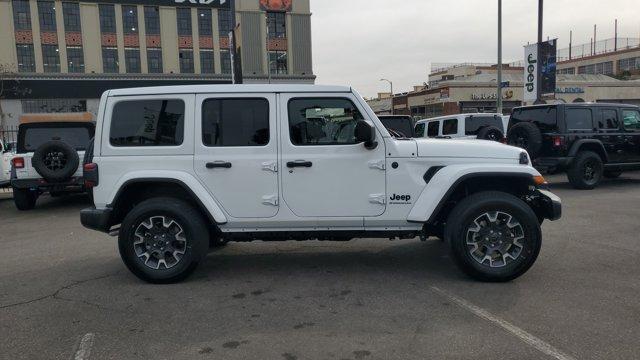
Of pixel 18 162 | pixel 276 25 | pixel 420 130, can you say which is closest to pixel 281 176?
pixel 18 162

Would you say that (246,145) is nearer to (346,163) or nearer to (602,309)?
(346,163)

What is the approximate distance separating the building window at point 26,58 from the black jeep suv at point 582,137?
137ft

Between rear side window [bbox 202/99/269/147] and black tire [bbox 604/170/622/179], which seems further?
black tire [bbox 604/170/622/179]

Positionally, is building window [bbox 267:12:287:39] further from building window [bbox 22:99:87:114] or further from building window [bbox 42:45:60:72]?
building window [bbox 42:45:60:72]

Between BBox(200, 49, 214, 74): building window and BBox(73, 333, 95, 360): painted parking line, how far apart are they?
43538 mm

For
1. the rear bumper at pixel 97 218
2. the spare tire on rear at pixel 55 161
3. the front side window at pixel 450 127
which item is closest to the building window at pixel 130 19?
the front side window at pixel 450 127

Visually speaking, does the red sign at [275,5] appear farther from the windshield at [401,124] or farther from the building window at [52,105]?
the windshield at [401,124]

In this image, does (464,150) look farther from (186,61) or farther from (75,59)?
(75,59)

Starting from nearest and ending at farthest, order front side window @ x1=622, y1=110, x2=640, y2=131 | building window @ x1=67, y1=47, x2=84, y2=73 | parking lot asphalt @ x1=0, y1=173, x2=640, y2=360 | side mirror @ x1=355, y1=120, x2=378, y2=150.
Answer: parking lot asphalt @ x1=0, y1=173, x2=640, y2=360
side mirror @ x1=355, y1=120, x2=378, y2=150
front side window @ x1=622, y1=110, x2=640, y2=131
building window @ x1=67, y1=47, x2=84, y2=73

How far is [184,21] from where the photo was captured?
44500mm

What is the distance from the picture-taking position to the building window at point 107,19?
42.7 metres

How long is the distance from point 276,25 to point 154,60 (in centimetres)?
1186

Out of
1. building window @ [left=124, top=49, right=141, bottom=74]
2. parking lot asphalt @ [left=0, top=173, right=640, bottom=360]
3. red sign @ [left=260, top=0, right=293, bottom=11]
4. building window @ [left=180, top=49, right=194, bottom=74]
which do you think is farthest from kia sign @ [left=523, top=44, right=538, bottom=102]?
building window @ [left=124, top=49, right=141, bottom=74]

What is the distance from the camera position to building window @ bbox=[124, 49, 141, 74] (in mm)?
43188
